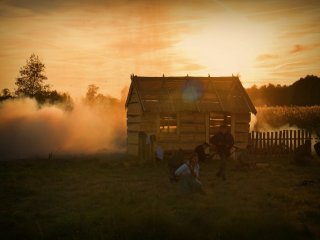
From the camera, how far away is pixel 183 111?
81.0ft

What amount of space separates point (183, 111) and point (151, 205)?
12706 mm

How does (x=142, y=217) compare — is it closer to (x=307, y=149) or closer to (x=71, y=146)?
(x=307, y=149)

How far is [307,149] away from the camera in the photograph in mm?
22844

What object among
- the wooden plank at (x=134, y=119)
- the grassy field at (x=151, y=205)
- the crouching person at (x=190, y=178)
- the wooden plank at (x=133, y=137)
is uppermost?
the wooden plank at (x=134, y=119)

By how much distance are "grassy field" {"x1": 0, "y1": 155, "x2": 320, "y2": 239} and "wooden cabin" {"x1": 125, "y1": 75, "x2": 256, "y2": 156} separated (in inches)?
159

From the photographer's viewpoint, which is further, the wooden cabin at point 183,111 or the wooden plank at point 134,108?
the wooden plank at point 134,108

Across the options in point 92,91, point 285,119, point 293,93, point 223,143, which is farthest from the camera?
point 293,93

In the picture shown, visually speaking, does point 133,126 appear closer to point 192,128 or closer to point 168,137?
point 168,137

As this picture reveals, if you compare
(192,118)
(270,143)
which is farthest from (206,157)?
(270,143)

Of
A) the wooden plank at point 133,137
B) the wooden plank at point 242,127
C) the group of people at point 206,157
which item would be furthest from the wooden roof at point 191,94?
the group of people at point 206,157

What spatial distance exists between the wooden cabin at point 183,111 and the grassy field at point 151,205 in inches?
159

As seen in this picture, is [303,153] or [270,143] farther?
[270,143]

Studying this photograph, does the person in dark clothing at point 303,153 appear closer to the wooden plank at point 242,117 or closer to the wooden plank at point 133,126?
the wooden plank at point 242,117

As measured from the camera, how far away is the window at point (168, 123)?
24766 mm
